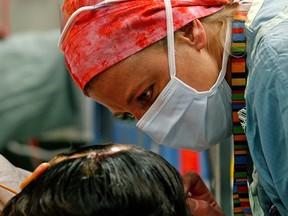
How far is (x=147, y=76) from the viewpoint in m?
1.35

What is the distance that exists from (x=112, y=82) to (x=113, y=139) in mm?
2153

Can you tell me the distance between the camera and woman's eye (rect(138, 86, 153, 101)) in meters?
1.39

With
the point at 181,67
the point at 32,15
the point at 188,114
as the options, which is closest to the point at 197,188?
the point at 188,114

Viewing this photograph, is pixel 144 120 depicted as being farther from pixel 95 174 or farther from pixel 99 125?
pixel 99 125

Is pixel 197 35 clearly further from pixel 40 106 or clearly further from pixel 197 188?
pixel 40 106

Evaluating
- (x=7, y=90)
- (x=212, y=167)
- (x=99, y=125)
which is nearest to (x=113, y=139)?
(x=99, y=125)

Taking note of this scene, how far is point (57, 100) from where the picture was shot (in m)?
3.36

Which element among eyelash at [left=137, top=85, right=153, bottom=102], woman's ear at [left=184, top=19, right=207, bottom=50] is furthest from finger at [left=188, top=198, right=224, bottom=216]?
woman's ear at [left=184, top=19, right=207, bottom=50]

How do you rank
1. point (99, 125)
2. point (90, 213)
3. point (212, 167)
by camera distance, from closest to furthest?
point (90, 213), point (212, 167), point (99, 125)

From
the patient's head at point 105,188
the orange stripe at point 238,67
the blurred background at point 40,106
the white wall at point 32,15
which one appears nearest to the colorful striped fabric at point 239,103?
the orange stripe at point 238,67

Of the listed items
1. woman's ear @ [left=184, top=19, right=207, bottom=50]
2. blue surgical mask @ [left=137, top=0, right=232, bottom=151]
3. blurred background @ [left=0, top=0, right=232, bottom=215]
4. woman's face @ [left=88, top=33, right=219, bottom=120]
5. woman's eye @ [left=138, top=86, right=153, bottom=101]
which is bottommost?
blurred background @ [left=0, top=0, right=232, bottom=215]

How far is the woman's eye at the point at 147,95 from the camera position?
4.56 feet

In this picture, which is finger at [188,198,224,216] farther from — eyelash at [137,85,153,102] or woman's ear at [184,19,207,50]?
woman's ear at [184,19,207,50]

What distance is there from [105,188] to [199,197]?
0.64 metres
